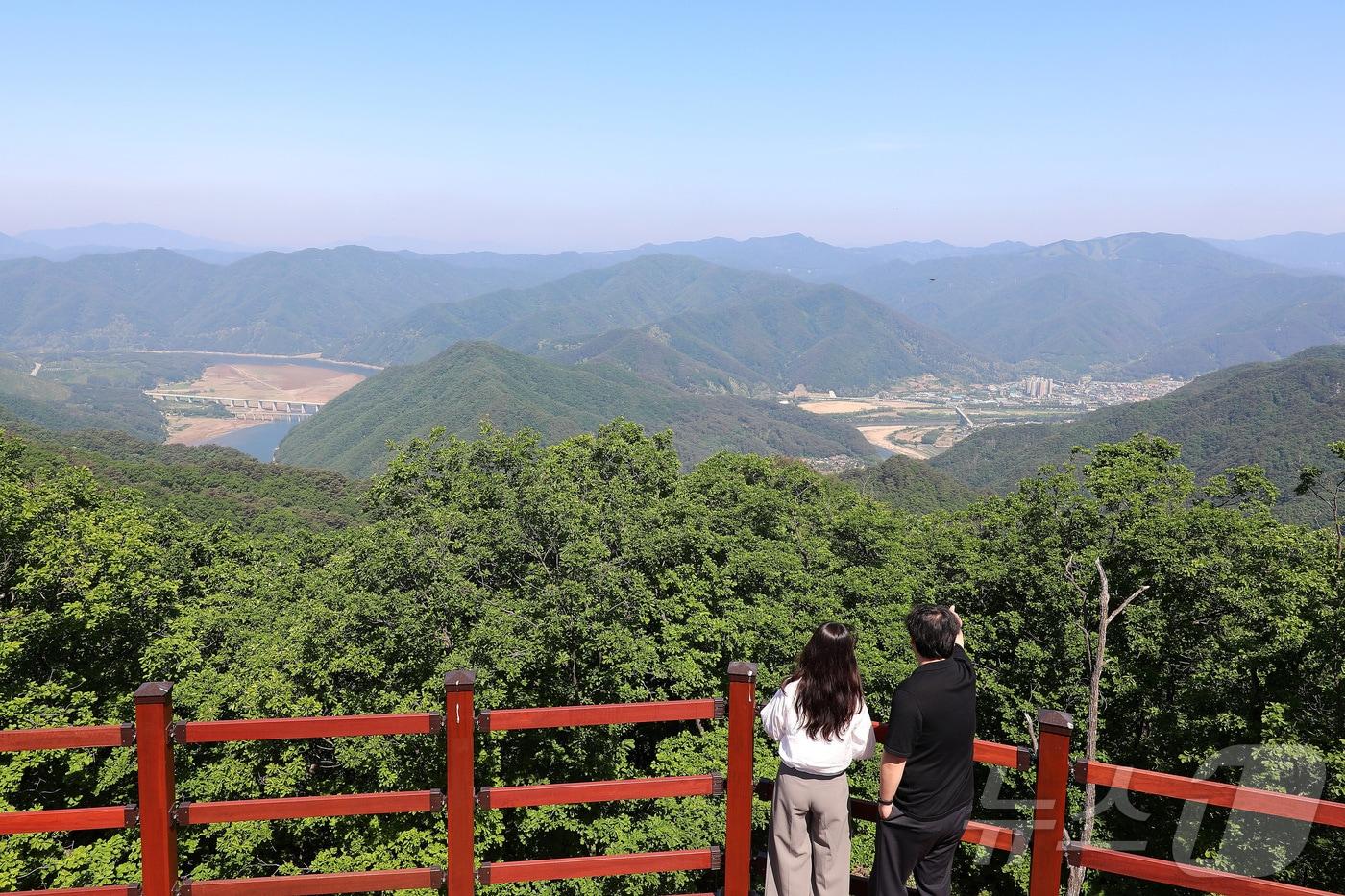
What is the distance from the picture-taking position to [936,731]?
3.74 metres

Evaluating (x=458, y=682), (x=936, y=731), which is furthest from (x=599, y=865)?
(x=936, y=731)

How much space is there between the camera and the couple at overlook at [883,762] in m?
3.74

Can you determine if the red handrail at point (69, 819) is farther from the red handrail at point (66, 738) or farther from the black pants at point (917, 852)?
the black pants at point (917, 852)

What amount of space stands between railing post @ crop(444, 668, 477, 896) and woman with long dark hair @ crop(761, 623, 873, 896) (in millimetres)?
1573

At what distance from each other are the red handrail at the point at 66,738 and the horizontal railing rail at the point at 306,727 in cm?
23

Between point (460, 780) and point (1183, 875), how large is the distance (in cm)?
381

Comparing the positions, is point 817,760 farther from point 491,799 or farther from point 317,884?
point 317,884

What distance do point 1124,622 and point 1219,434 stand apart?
153725mm

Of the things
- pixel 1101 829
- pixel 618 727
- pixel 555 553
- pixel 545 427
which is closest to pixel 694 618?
pixel 618 727

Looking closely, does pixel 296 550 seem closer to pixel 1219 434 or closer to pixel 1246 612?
pixel 1246 612

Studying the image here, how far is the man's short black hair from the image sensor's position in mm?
3797

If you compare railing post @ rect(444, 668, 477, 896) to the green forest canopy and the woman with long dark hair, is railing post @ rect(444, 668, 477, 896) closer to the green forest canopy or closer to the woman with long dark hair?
the woman with long dark hair

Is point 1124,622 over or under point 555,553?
under

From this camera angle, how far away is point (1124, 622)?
51.3ft
